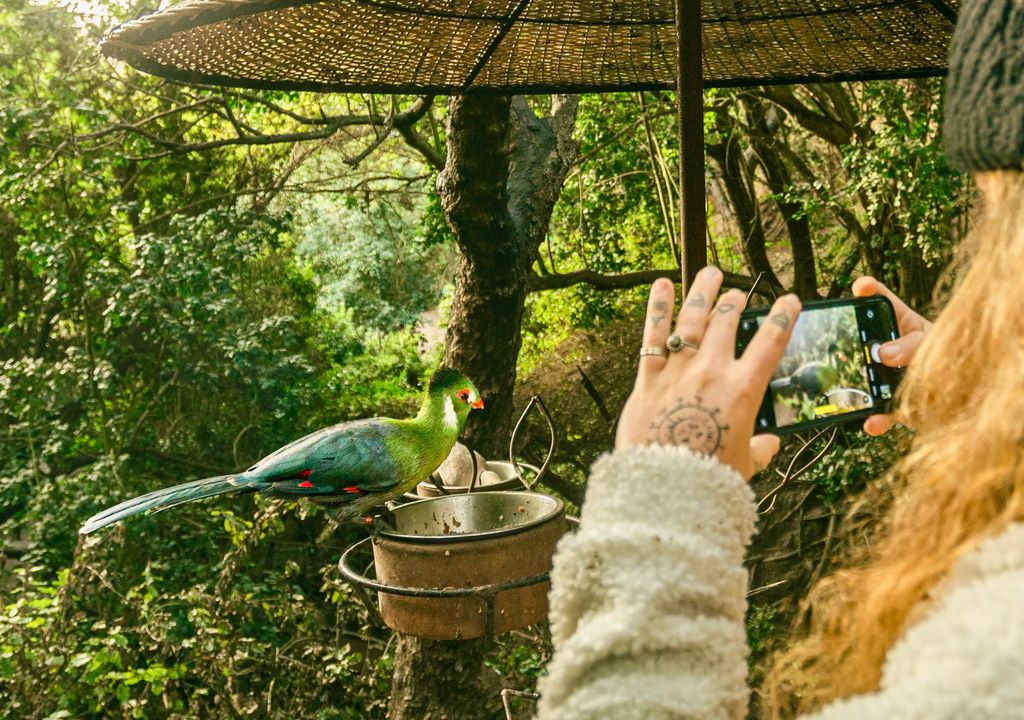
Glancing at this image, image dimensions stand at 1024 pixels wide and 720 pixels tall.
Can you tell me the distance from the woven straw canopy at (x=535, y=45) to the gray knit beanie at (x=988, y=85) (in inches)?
39.0

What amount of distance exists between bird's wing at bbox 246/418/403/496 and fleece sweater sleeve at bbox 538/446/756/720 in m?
1.11

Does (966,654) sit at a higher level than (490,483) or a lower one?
higher

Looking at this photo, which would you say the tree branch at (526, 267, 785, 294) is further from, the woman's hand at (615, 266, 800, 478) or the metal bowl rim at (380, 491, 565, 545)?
the woman's hand at (615, 266, 800, 478)

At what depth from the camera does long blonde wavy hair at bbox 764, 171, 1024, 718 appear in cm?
64

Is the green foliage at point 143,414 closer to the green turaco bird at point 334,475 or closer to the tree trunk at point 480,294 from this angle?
the tree trunk at point 480,294

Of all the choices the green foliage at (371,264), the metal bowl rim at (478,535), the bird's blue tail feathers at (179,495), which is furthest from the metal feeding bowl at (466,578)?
the green foliage at (371,264)

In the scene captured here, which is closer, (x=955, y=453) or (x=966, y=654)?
(x=966, y=654)

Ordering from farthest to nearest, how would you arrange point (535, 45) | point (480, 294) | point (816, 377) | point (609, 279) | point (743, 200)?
point (743, 200), point (609, 279), point (480, 294), point (535, 45), point (816, 377)

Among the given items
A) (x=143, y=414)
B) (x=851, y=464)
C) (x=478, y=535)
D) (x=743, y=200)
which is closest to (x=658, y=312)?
(x=478, y=535)

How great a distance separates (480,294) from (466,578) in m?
1.66

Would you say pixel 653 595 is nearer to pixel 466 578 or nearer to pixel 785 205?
pixel 466 578

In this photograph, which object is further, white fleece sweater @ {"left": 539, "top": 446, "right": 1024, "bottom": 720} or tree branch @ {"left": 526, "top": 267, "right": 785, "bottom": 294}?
tree branch @ {"left": 526, "top": 267, "right": 785, "bottom": 294}

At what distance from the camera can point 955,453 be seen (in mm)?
682

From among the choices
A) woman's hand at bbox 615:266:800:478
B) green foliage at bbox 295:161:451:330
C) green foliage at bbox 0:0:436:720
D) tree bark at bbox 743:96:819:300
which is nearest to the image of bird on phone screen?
woman's hand at bbox 615:266:800:478
